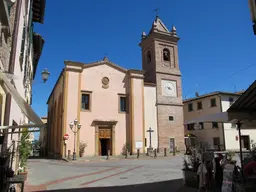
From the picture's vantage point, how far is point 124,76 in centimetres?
3011

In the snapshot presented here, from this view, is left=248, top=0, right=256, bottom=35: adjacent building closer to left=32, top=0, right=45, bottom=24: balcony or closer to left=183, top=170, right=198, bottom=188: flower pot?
left=183, top=170, right=198, bottom=188: flower pot

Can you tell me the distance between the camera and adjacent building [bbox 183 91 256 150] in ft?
109

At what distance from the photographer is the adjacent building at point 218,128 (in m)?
33.3

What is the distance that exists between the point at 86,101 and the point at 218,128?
1893 cm

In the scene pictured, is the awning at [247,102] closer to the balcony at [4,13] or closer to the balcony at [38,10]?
the balcony at [4,13]

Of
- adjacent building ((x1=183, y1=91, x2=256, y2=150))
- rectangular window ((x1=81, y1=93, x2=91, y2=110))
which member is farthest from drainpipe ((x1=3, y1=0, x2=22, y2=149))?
adjacent building ((x1=183, y1=91, x2=256, y2=150))

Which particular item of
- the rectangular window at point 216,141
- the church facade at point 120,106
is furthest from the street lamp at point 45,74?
the rectangular window at point 216,141

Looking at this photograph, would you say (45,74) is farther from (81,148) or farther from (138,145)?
(138,145)

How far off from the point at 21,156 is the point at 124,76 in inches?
824

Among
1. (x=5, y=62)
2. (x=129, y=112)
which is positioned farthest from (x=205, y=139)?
(x=5, y=62)

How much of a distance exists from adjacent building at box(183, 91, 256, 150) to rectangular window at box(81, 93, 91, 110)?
13925 mm

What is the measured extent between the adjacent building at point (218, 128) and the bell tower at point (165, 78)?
3501 millimetres

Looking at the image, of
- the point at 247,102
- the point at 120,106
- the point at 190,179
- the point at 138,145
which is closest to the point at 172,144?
the point at 138,145

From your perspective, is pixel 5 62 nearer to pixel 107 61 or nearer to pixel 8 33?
pixel 8 33
